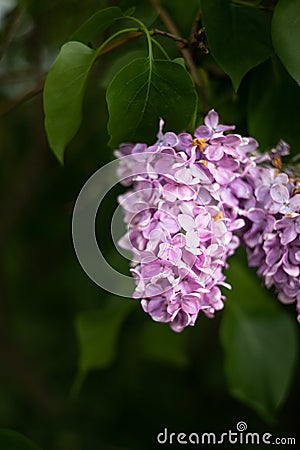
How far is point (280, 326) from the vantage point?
901 mm

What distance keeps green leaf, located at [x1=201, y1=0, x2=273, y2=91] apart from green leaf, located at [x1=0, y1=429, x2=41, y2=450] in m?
0.28

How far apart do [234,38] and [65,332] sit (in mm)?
986

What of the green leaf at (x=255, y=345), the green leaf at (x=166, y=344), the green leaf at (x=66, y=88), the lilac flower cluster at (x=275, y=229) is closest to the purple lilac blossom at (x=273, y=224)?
the lilac flower cluster at (x=275, y=229)

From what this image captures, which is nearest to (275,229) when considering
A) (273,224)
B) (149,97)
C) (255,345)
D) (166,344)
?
(273,224)

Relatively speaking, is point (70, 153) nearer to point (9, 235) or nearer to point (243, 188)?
point (9, 235)

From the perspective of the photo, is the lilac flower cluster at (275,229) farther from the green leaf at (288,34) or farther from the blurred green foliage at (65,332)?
the blurred green foliage at (65,332)

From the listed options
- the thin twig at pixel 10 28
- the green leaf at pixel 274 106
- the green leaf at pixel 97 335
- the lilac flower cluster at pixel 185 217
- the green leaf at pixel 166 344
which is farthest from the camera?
the green leaf at pixel 166 344

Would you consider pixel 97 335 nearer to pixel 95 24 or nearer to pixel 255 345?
pixel 255 345

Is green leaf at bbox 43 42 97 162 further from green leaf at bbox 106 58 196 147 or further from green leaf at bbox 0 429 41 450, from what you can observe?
green leaf at bbox 0 429 41 450

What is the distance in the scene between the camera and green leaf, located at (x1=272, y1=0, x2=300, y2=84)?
0.47 metres

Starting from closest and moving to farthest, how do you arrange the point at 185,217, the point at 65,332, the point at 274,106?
1. the point at 185,217
2. the point at 274,106
3. the point at 65,332

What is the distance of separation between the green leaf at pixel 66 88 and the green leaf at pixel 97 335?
42 cm

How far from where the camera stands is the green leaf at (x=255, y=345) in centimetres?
83

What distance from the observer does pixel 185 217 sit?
44 centimetres
